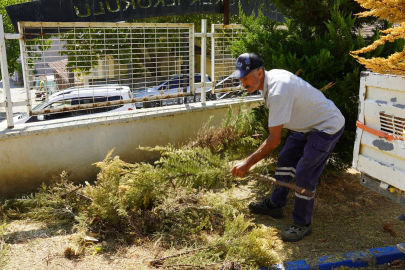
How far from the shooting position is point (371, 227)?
167 inches

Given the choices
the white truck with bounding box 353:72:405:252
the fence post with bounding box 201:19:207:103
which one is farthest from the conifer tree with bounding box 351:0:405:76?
the fence post with bounding box 201:19:207:103

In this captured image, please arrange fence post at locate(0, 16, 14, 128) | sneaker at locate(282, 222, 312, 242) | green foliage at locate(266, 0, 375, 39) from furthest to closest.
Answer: green foliage at locate(266, 0, 375, 39) → fence post at locate(0, 16, 14, 128) → sneaker at locate(282, 222, 312, 242)

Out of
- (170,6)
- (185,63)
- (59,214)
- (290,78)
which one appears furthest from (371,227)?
(170,6)

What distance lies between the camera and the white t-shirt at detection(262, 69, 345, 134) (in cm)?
351

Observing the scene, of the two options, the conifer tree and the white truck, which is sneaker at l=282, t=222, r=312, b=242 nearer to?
the white truck

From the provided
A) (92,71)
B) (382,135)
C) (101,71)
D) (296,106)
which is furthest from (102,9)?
(382,135)

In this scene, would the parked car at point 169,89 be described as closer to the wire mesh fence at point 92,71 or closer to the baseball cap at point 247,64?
the wire mesh fence at point 92,71

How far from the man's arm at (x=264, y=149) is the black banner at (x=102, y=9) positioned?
4.18 meters

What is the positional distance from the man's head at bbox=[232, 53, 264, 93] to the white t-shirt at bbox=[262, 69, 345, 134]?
0.08m

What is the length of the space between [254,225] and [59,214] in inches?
84.4

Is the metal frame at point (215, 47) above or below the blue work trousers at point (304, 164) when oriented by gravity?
above

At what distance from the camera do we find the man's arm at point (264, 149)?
138 inches

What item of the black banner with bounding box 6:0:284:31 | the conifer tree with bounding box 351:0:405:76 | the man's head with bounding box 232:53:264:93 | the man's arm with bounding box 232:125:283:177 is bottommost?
the man's arm with bounding box 232:125:283:177

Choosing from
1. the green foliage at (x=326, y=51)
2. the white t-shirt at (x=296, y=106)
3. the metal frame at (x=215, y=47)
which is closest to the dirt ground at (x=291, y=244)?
the green foliage at (x=326, y=51)
